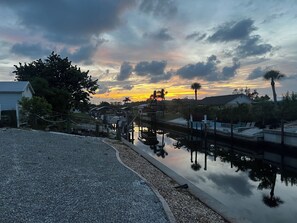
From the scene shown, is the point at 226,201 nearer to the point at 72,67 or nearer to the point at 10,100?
the point at 10,100

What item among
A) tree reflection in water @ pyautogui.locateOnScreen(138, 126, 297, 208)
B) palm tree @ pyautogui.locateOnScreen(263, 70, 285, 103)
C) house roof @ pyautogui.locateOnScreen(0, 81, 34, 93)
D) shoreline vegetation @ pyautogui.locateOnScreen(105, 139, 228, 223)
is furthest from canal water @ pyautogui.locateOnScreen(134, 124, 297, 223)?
palm tree @ pyautogui.locateOnScreen(263, 70, 285, 103)

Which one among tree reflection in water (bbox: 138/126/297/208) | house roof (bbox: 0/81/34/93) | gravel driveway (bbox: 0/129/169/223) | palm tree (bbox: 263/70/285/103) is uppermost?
palm tree (bbox: 263/70/285/103)

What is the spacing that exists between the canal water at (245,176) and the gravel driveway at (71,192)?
8.98 feet

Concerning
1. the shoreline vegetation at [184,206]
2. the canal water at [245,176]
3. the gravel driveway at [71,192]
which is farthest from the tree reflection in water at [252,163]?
the gravel driveway at [71,192]

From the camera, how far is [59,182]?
25.1 ft

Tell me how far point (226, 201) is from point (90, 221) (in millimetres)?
8753

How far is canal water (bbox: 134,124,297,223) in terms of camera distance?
11967 millimetres

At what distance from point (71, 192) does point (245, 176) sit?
1415cm

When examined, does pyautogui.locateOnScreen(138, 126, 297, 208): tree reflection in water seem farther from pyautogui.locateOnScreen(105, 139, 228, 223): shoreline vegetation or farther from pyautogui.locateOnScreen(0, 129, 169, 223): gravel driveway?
pyautogui.locateOnScreen(0, 129, 169, 223): gravel driveway

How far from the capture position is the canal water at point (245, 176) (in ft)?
39.3

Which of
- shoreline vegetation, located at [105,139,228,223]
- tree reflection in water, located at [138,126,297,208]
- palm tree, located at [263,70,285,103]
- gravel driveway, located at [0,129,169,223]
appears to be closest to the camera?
gravel driveway, located at [0,129,169,223]

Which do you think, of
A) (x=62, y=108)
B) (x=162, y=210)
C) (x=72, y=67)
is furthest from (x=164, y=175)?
(x=72, y=67)

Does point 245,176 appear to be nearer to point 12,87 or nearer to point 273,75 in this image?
point 12,87

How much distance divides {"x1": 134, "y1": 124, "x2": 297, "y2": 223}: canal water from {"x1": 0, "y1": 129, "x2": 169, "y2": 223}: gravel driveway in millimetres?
2737
